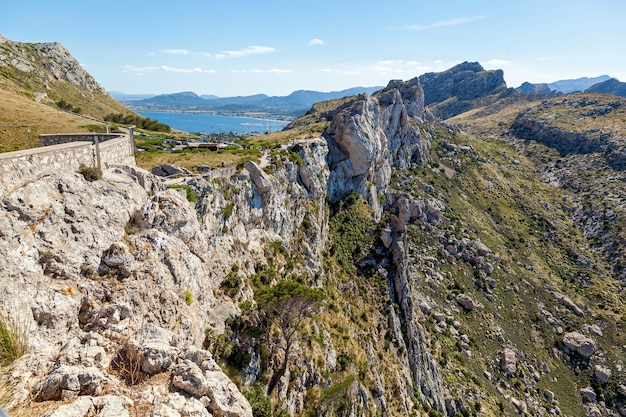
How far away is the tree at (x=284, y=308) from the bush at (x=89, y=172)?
15.3m

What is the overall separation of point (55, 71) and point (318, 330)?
418ft

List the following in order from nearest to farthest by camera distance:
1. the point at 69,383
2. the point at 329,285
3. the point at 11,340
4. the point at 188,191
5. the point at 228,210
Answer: the point at 69,383, the point at 11,340, the point at 188,191, the point at 228,210, the point at 329,285

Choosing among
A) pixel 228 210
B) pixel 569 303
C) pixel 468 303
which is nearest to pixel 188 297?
pixel 228 210

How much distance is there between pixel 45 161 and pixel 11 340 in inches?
352

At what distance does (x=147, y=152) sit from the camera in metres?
42.7

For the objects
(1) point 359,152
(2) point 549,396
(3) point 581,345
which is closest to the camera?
(2) point 549,396

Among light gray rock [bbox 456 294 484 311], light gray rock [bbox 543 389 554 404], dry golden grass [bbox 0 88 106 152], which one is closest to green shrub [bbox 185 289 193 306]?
dry golden grass [bbox 0 88 106 152]

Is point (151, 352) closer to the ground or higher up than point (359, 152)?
closer to the ground

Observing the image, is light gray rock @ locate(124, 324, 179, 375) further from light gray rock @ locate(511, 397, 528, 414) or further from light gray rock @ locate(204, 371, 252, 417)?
light gray rock @ locate(511, 397, 528, 414)

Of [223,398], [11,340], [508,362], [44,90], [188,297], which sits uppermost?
[44,90]

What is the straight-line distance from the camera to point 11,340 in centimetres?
955

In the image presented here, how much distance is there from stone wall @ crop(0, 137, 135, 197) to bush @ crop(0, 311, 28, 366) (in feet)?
18.1

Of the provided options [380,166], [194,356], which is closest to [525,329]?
[380,166]

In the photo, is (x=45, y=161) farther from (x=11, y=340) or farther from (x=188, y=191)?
(x=188, y=191)
